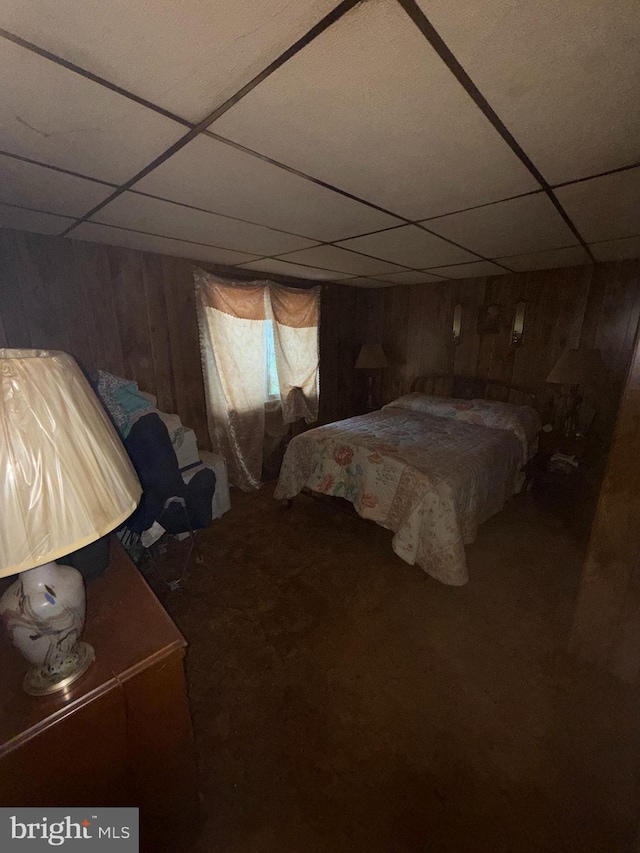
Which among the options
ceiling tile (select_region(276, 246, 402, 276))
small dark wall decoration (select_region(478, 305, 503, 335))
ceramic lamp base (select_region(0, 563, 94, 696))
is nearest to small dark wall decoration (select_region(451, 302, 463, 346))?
small dark wall decoration (select_region(478, 305, 503, 335))

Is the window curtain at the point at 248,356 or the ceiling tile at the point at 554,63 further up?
the ceiling tile at the point at 554,63

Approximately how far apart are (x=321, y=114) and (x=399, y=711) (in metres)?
2.20

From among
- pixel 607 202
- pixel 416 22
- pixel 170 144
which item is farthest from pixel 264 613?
pixel 607 202

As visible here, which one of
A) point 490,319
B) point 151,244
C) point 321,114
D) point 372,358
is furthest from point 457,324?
point 321,114

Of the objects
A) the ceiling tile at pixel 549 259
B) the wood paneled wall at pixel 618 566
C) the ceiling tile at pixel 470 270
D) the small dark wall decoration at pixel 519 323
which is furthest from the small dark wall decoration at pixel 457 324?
the wood paneled wall at pixel 618 566

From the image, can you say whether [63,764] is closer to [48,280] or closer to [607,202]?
[48,280]

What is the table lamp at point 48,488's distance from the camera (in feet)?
1.82

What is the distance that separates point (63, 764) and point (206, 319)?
2.78 metres

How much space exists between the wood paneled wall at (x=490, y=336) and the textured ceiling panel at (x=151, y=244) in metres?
1.64

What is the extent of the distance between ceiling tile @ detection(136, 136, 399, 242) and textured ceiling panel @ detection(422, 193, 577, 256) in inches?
15.6

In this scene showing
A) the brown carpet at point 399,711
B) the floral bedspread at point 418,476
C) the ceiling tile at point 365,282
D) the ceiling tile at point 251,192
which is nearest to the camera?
the brown carpet at point 399,711

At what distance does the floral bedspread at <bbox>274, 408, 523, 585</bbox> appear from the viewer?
2.06 metres

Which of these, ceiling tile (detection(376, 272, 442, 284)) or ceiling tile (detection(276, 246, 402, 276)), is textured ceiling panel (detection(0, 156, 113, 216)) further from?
ceiling tile (detection(376, 272, 442, 284))

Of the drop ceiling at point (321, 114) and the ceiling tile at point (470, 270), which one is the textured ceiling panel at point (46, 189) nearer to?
the drop ceiling at point (321, 114)
